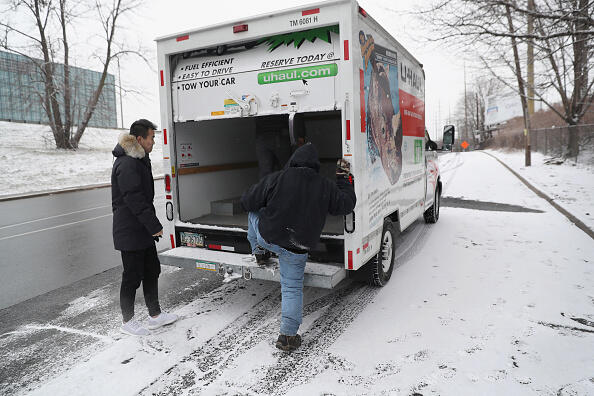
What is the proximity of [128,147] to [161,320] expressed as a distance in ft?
5.43

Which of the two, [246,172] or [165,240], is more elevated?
[246,172]

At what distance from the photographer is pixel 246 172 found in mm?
6945

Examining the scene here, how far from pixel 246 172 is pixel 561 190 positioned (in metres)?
9.91

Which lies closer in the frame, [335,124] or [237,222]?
[237,222]

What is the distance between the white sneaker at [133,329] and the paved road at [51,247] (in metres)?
1.89

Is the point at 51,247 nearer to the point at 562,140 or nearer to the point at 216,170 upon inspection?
the point at 216,170

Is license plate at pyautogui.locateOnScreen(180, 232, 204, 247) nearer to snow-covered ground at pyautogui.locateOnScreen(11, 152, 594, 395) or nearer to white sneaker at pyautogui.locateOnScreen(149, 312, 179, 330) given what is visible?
snow-covered ground at pyautogui.locateOnScreen(11, 152, 594, 395)

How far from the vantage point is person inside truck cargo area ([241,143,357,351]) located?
338 centimetres

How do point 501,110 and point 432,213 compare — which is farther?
point 501,110

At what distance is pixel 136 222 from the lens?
378 cm

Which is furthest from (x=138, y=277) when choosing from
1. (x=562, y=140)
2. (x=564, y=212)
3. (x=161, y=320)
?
(x=562, y=140)

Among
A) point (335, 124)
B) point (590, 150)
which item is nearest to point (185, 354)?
point (335, 124)

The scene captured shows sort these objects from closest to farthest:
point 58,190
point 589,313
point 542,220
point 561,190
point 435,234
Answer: point 589,313 → point 435,234 → point 542,220 → point 561,190 → point 58,190

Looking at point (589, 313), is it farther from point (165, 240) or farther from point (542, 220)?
point (165, 240)
